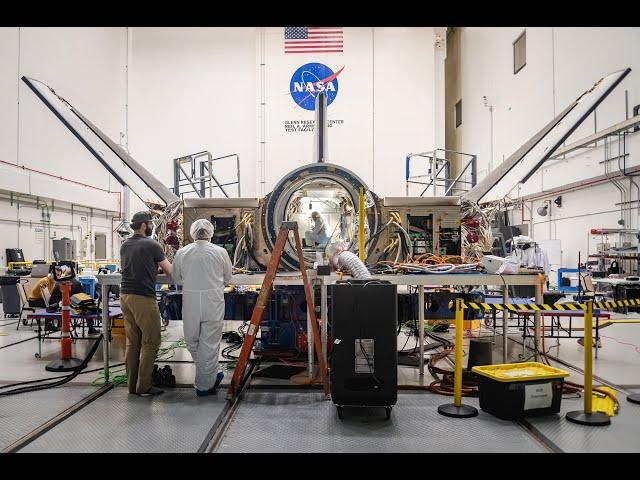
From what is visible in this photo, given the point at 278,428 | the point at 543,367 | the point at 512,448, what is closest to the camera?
the point at 512,448

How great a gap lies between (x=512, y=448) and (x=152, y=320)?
9.56ft

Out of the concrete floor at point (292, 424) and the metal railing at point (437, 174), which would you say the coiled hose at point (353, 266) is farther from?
the metal railing at point (437, 174)

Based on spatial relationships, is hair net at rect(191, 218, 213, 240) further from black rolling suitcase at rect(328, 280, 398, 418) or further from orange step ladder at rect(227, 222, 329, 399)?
black rolling suitcase at rect(328, 280, 398, 418)

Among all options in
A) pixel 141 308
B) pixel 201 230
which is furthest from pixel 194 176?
pixel 141 308

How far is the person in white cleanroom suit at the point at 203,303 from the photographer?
3.98m

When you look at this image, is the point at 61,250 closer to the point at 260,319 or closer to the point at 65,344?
the point at 65,344

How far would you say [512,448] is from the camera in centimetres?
295

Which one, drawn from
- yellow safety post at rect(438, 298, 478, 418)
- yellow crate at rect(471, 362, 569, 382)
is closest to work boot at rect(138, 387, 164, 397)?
yellow safety post at rect(438, 298, 478, 418)

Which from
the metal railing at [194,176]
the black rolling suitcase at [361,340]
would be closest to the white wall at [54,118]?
the metal railing at [194,176]

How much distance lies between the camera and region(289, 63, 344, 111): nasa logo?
1323 cm

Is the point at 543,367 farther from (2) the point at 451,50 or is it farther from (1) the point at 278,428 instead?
(2) the point at 451,50

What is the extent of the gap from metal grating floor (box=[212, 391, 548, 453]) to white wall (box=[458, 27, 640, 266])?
784 centimetres

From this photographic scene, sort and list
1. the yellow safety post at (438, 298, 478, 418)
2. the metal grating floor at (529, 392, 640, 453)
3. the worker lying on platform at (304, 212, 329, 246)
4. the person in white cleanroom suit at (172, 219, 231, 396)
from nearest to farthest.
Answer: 1. the metal grating floor at (529, 392, 640, 453)
2. the yellow safety post at (438, 298, 478, 418)
3. the person in white cleanroom suit at (172, 219, 231, 396)
4. the worker lying on platform at (304, 212, 329, 246)
